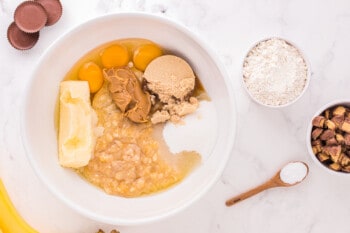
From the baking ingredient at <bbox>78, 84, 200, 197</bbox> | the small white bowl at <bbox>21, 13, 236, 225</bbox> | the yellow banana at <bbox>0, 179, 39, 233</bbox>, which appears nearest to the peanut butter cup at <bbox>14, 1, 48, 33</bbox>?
the small white bowl at <bbox>21, 13, 236, 225</bbox>

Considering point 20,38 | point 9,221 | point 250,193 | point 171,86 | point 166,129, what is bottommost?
point 250,193

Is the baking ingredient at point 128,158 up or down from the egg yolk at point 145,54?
down

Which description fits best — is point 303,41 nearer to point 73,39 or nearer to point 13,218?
point 73,39

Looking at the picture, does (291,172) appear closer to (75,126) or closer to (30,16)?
(75,126)

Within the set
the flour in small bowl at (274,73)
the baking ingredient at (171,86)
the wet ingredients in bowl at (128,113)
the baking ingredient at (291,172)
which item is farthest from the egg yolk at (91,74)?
the baking ingredient at (291,172)

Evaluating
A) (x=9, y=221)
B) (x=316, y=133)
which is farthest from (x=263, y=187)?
(x=9, y=221)

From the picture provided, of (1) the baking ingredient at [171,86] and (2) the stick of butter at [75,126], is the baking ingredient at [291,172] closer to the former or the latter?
(1) the baking ingredient at [171,86]
